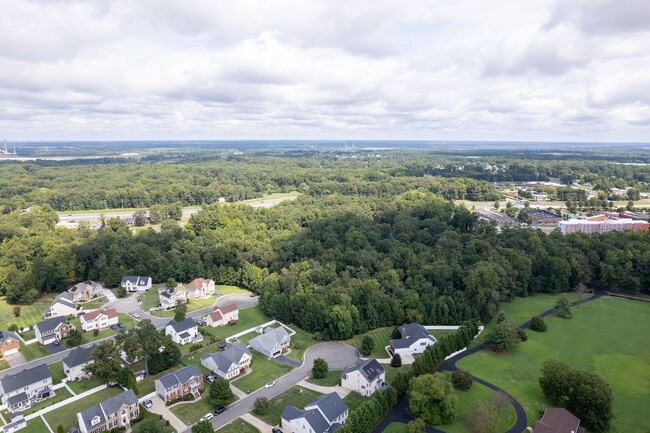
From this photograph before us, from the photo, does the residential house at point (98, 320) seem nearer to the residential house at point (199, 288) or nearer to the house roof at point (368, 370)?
the residential house at point (199, 288)

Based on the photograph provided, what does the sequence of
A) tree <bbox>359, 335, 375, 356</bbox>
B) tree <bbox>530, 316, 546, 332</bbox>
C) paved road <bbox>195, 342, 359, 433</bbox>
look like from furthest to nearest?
1. tree <bbox>530, 316, 546, 332</bbox>
2. tree <bbox>359, 335, 375, 356</bbox>
3. paved road <bbox>195, 342, 359, 433</bbox>

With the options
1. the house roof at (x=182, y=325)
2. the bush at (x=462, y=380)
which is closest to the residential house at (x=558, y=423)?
the bush at (x=462, y=380)

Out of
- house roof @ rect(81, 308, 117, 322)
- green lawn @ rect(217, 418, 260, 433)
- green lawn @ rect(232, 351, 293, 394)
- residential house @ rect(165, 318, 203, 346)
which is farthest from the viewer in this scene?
house roof @ rect(81, 308, 117, 322)

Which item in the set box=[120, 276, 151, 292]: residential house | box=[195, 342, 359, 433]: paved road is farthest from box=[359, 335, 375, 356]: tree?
box=[120, 276, 151, 292]: residential house

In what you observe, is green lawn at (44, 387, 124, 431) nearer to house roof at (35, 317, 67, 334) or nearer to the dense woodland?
house roof at (35, 317, 67, 334)

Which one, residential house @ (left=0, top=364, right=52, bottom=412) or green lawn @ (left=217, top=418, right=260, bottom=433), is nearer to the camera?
green lawn @ (left=217, top=418, right=260, bottom=433)

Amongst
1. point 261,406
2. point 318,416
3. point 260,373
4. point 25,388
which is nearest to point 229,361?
point 260,373

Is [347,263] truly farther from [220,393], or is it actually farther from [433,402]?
[220,393]

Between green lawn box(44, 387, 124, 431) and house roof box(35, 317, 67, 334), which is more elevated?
house roof box(35, 317, 67, 334)

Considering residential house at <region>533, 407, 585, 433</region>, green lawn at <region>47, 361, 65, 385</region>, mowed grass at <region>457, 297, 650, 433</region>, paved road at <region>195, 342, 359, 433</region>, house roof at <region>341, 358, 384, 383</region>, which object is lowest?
green lawn at <region>47, 361, 65, 385</region>
